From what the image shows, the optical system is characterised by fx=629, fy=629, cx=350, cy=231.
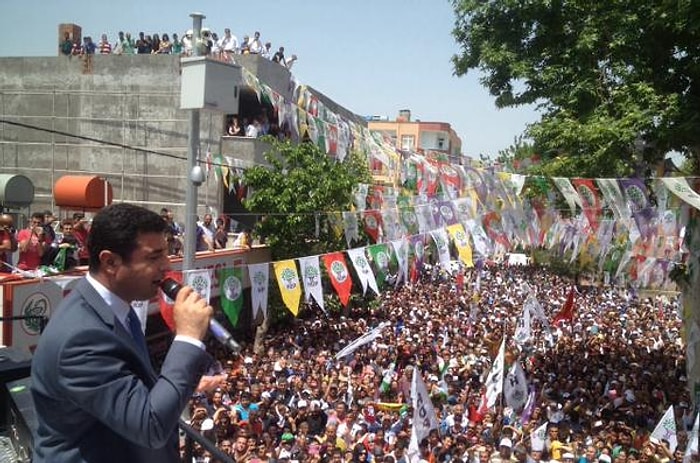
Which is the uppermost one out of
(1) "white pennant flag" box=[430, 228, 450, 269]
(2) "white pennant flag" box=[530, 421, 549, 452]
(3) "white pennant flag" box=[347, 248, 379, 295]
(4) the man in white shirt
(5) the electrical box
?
(4) the man in white shirt

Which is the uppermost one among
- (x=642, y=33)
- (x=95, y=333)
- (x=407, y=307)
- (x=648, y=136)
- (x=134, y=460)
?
(x=642, y=33)

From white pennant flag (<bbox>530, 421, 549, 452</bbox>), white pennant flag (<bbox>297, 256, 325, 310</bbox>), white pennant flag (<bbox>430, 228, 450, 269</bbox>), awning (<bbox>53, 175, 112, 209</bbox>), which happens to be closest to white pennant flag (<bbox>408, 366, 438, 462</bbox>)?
white pennant flag (<bbox>530, 421, 549, 452</bbox>)

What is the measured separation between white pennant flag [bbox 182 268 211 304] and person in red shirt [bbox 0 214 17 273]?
2.84 meters

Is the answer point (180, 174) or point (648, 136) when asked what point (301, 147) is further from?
point (648, 136)

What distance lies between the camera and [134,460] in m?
1.95

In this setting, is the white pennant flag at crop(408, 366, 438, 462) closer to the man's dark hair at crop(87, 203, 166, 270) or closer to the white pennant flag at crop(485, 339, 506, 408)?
the white pennant flag at crop(485, 339, 506, 408)

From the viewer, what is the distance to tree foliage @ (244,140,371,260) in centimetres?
1725

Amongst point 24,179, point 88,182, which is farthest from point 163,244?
point 24,179

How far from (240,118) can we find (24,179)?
322 inches

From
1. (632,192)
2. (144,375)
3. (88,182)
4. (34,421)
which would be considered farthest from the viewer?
(88,182)

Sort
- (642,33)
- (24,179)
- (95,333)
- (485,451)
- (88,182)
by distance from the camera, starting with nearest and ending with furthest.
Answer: (95,333)
(485,451)
(642,33)
(88,182)
(24,179)

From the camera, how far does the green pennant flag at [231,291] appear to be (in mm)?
11750

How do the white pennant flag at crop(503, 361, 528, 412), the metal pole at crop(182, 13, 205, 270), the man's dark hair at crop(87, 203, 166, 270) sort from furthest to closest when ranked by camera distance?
the white pennant flag at crop(503, 361, 528, 412)
the metal pole at crop(182, 13, 205, 270)
the man's dark hair at crop(87, 203, 166, 270)

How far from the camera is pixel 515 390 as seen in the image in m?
11.4
